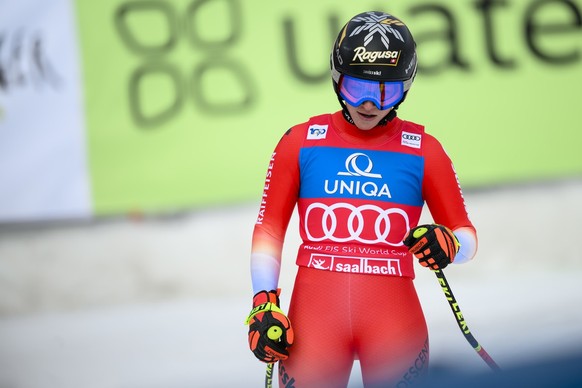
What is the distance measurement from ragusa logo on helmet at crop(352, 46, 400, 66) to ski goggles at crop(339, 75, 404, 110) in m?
0.06

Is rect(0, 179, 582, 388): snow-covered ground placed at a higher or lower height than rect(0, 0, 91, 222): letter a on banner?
lower

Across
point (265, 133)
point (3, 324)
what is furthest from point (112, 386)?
point (265, 133)

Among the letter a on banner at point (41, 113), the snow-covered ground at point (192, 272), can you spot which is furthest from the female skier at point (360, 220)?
the letter a on banner at point (41, 113)

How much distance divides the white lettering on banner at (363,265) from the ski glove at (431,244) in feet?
0.51

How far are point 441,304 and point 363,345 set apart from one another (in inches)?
136

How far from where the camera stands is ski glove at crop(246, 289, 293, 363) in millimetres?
2713

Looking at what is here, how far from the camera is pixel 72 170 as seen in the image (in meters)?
6.66

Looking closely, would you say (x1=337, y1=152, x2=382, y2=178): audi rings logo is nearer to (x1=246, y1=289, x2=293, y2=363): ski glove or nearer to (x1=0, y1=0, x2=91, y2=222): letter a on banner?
(x1=246, y1=289, x2=293, y2=363): ski glove

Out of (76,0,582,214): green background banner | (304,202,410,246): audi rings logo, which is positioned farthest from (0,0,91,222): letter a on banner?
(304,202,410,246): audi rings logo

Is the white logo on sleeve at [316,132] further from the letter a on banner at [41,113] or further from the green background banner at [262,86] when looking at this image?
the letter a on banner at [41,113]

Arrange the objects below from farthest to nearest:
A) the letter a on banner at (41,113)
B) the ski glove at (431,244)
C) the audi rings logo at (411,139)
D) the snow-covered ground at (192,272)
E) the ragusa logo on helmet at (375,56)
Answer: the letter a on banner at (41,113), the snow-covered ground at (192,272), the audi rings logo at (411,139), the ragusa logo on helmet at (375,56), the ski glove at (431,244)

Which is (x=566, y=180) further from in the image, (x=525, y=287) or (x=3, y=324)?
(x=3, y=324)

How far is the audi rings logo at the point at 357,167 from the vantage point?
2.89m

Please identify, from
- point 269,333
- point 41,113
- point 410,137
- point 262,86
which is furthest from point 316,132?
point 41,113
